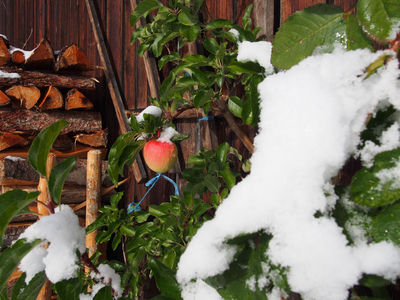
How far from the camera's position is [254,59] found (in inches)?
21.5

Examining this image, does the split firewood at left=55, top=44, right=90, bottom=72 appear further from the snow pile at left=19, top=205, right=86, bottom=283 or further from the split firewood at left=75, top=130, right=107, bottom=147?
the snow pile at left=19, top=205, right=86, bottom=283

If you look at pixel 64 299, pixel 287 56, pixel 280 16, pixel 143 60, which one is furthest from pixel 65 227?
pixel 143 60

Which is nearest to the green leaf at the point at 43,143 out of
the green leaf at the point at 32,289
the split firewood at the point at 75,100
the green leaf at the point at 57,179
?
the green leaf at the point at 57,179

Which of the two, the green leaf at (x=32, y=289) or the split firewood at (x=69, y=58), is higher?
the split firewood at (x=69, y=58)

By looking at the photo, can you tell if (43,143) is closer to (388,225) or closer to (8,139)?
(388,225)

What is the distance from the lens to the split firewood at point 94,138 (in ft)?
7.11

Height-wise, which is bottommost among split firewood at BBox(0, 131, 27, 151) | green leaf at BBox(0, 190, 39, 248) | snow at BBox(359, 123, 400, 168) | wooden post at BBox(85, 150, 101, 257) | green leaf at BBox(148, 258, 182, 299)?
wooden post at BBox(85, 150, 101, 257)

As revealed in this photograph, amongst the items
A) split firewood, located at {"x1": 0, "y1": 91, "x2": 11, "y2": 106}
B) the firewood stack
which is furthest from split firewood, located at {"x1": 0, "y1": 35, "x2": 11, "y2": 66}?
split firewood, located at {"x1": 0, "y1": 91, "x2": 11, "y2": 106}

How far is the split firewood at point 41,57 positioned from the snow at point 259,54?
1.97 meters

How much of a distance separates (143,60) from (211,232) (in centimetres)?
181

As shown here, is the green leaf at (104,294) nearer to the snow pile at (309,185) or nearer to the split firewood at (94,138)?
the snow pile at (309,185)

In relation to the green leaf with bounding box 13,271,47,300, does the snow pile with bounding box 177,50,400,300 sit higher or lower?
higher

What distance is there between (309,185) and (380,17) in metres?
0.18

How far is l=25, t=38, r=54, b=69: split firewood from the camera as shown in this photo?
81.3 inches
